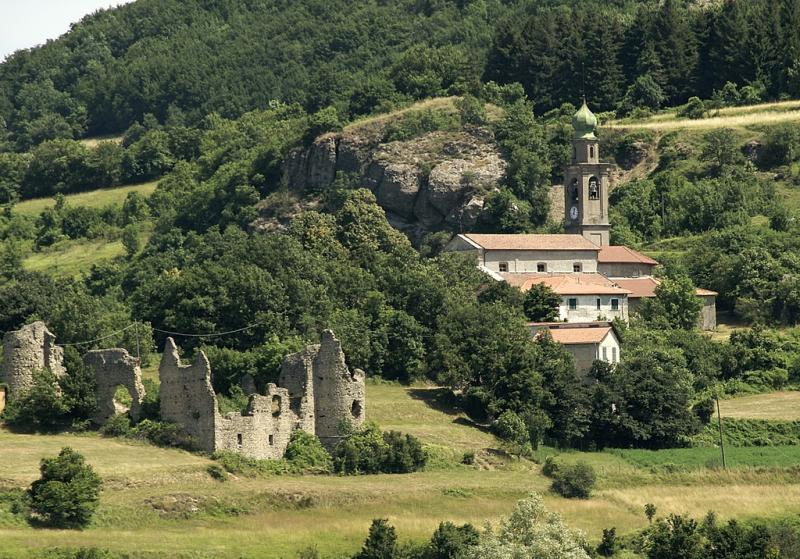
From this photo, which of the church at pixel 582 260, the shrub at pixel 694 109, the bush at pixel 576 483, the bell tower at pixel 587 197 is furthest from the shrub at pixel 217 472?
the shrub at pixel 694 109

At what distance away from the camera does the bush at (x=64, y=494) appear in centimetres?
6744

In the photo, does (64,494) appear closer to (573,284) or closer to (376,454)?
(376,454)

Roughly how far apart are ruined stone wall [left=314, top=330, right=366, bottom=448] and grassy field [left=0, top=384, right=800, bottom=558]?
3.42 meters

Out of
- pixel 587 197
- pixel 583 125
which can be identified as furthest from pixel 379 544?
pixel 583 125

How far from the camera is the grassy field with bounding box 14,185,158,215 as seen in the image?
152625mm

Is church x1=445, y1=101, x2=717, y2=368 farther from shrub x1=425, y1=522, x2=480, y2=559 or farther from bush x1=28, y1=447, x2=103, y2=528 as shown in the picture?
bush x1=28, y1=447, x2=103, y2=528

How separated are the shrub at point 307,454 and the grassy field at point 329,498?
3.82ft

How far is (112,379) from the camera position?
8006 centimetres

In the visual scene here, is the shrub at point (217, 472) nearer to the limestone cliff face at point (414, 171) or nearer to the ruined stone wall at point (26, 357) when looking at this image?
the ruined stone wall at point (26, 357)

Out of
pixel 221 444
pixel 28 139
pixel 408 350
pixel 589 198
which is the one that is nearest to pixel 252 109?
pixel 28 139

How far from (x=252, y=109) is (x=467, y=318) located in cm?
10135

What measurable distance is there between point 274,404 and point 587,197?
48973 millimetres

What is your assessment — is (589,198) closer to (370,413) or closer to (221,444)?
(370,413)

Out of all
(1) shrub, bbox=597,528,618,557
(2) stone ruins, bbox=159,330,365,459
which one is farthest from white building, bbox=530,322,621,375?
(1) shrub, bbox=597,528,618,557
